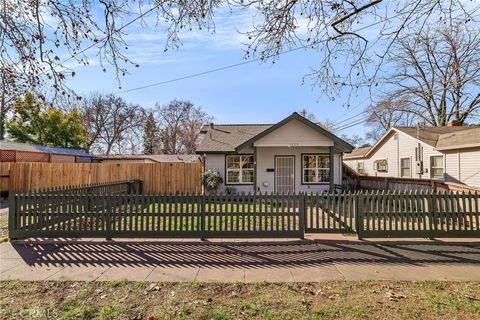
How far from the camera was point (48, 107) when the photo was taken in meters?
4.29

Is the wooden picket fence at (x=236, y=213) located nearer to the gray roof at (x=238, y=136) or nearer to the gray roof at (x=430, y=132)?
the gray roof at (x=238, y=136)

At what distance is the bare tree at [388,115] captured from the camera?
92.5ft

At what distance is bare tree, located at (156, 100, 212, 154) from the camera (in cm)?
5106

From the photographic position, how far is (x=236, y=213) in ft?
23.6

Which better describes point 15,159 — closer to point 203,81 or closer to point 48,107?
point 203,81

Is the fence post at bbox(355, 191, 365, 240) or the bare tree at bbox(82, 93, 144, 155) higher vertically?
the bare tree at bbox(82, 93, 144, 155)

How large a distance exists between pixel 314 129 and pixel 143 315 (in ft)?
41.7

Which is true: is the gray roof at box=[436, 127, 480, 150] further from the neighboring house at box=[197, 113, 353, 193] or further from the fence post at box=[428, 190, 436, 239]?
the fence post at box=[428, 190, 436, 239]

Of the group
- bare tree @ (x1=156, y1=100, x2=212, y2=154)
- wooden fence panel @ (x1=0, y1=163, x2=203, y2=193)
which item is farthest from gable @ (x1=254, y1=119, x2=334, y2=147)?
bare tree @ (x1=156, y1=100, x2=212, y2=154)

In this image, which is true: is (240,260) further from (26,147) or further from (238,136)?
(26,147)

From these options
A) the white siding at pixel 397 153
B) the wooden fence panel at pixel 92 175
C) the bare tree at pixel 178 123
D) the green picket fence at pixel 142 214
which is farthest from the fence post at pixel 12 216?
the bare tree at pixel 178 123

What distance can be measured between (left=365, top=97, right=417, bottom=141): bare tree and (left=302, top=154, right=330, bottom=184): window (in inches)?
445

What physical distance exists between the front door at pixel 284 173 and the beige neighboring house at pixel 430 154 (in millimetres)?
7351

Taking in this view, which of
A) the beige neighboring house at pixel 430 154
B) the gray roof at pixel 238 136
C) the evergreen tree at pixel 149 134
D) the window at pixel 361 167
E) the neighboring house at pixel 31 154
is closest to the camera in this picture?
the beige neighboring house at pixel 430 154
